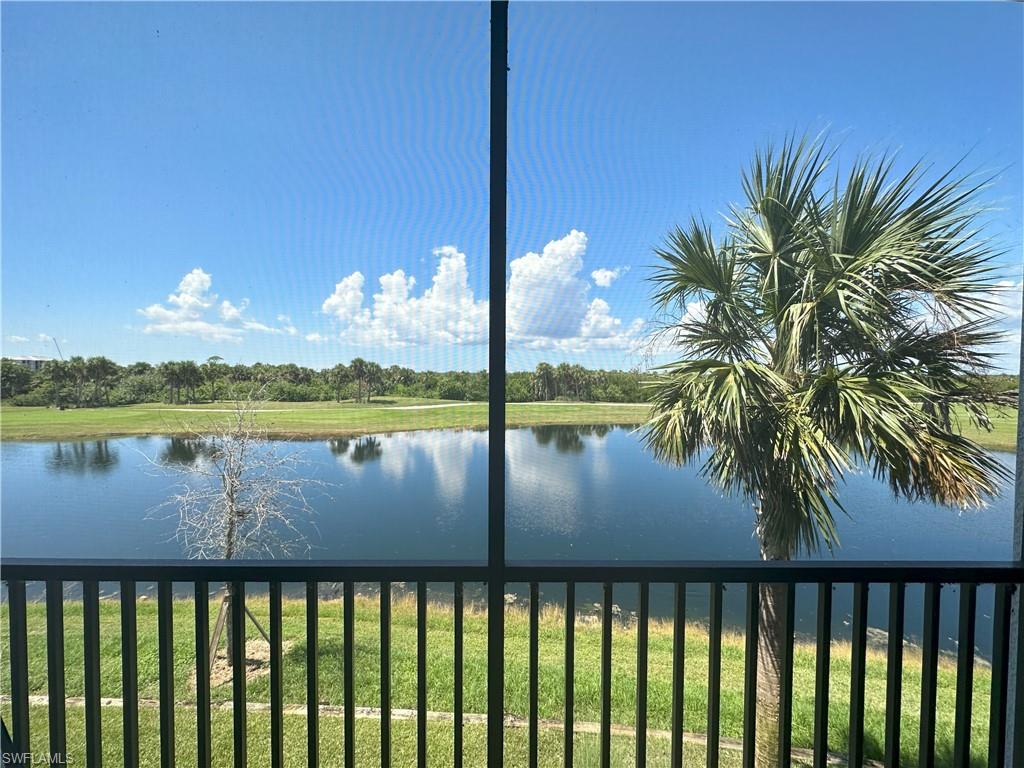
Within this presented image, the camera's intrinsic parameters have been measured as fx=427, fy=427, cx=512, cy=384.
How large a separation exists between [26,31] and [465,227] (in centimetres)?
162

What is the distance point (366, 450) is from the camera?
155 cm

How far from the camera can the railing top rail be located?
50.0 inches

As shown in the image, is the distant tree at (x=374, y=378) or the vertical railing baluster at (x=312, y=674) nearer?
the vertical railing baluster at (x=312, y=674)

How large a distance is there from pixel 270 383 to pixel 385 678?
1058 mm

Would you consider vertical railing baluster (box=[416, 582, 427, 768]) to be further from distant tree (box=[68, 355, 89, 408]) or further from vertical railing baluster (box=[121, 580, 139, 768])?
distant tree (box=[68, 355, 89, 408])

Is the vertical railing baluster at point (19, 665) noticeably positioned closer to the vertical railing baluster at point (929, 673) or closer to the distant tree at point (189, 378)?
the distant tree at point (189, 378)

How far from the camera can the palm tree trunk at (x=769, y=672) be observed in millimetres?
1503

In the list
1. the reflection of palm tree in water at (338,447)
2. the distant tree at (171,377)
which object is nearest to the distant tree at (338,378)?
the reflection of palm tree in water at (338,447)

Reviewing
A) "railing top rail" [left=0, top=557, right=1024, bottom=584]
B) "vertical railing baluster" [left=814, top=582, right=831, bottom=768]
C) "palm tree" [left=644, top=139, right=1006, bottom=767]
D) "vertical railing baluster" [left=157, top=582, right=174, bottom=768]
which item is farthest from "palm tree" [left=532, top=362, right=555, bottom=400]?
"vertical railing baluster" [left=157, top=582, right=174, bottom=768]

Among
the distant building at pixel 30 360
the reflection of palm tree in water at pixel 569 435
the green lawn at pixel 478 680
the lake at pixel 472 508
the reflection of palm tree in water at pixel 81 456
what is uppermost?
the distant building at pixel 30 360

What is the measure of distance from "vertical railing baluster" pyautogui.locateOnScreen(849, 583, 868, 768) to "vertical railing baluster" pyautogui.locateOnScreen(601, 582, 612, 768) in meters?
0.77

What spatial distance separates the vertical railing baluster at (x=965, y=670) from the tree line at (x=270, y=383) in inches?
46.5

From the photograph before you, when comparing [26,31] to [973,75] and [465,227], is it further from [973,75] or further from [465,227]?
[973,75]

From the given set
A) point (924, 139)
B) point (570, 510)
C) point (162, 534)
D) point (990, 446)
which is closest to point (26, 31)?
point (162, 534)
